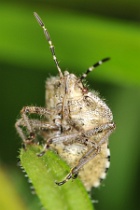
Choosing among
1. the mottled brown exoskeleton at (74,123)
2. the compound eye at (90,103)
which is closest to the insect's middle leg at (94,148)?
the mottled brown exoskeleton at (74,123)

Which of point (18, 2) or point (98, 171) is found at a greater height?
point (18, 2)

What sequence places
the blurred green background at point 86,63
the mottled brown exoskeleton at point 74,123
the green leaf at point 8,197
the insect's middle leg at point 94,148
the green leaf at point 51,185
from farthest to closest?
the blurred green background at point 86,63, the mottled brown exoskeleton at point 74,123, the insect's middle leg at point 94,148, the green leaf at point 8,197, the green leaf at point 51,185

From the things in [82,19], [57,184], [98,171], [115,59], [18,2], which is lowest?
[57,184]

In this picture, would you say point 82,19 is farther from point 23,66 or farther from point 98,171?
point 98,171

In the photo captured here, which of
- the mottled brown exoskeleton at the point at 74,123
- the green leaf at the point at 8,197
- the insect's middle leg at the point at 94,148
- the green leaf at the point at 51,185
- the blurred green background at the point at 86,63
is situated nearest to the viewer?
the green leaf at the point at 51,185

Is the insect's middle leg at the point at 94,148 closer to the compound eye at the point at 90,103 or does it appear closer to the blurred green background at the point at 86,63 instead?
the compound eye at the point at 90,103

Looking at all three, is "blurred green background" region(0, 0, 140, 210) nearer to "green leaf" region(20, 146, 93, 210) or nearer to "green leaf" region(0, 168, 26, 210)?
"green leaf" region(0, 168, 26, 210)

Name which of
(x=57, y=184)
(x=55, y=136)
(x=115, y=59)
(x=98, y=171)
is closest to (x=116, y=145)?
(x=115, y=59)

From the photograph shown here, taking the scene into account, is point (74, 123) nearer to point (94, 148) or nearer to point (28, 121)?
point (94, 148)
